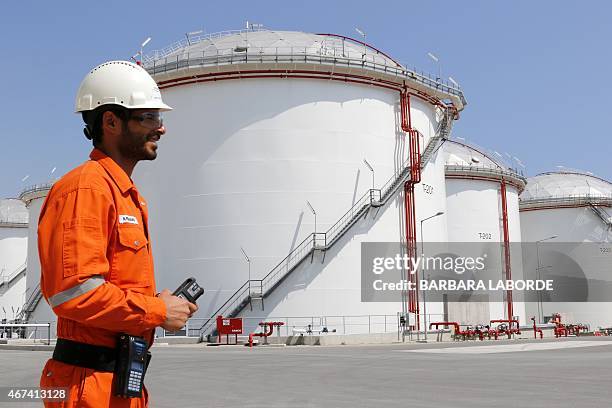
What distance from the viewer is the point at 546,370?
13.9m

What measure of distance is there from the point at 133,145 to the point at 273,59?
1174 inches

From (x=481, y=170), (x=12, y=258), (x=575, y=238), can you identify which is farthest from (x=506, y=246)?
(x=12, y=258)

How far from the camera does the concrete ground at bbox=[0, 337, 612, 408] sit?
9.26m

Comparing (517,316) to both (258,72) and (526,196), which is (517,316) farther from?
(258,72)

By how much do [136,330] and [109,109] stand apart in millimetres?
990

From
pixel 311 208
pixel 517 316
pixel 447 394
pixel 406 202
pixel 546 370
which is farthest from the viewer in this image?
pixel 517 316

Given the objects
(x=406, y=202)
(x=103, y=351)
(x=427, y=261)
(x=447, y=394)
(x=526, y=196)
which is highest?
(x=526, y=196)

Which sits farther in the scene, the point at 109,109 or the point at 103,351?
the point at 109,109

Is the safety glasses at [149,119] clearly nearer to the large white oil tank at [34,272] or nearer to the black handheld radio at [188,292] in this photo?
the black handheld radio at [188,292]

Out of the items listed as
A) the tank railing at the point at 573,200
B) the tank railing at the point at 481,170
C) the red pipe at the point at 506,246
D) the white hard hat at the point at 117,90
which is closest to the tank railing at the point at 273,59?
the tank railing at the point at 481,170

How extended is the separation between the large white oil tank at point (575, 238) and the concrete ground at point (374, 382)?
37.9 m

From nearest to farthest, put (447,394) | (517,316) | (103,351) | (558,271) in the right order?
1. (103,351)
2. (447,394)
3. (517,316)
4. (558,271)

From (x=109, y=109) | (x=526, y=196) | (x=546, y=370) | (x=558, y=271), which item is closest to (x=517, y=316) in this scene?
(x=558, y=271)

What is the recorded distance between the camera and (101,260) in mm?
2621
